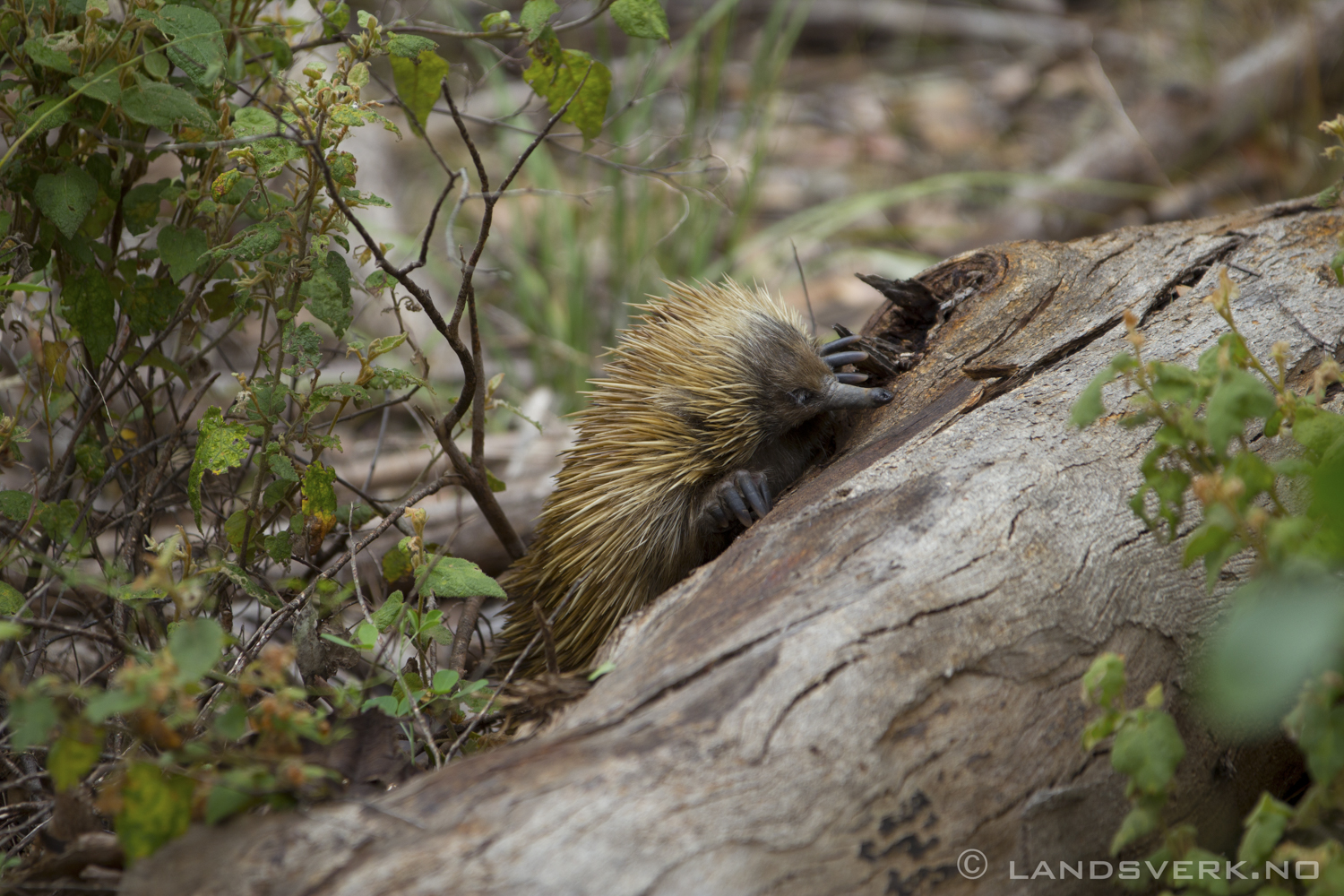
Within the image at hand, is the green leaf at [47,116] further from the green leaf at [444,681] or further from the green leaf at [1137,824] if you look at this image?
the green leaf at [1137,824]

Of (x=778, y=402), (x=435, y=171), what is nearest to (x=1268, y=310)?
(x=778, y=402)

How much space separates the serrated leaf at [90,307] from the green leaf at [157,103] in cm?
43

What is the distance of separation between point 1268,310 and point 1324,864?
5.26 feet

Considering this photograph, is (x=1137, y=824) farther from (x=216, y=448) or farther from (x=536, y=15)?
(x=536, y=15)

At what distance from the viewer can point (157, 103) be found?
1971 mm

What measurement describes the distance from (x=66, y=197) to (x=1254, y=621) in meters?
2.21

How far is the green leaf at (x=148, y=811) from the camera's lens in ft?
4.41

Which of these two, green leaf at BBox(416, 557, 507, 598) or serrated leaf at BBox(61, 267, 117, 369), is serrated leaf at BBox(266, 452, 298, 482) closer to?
green leaf at BBox(416, 557, 507, 598)

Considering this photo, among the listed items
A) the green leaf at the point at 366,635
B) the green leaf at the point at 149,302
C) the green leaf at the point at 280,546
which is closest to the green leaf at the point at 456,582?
→ the green leaf at the point at 366,635

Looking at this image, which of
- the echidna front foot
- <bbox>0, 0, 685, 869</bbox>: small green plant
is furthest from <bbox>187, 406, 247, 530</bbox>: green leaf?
the echidna front foot

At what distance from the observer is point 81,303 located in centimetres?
220

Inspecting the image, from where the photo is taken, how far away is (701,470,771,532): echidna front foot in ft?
8.21

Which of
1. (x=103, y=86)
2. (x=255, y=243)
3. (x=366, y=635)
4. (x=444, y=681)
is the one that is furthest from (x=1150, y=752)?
(x=103, y=86)

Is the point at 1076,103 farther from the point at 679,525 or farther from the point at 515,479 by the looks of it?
the point at 679,525
